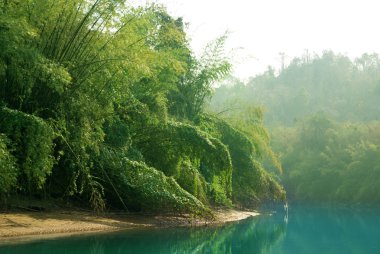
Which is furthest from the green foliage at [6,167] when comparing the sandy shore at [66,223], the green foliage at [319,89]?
the green foliage at [319,89]

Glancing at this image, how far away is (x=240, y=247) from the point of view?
9.39 m

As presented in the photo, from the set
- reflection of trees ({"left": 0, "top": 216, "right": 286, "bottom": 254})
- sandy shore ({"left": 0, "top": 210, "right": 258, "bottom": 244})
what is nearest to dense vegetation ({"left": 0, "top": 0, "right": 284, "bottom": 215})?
sandy shore ({"left": 0, "top": 210, "right": 258, "bottom": 244})

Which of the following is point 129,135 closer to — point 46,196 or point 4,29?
point 46,196

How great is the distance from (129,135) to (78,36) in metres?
2.28

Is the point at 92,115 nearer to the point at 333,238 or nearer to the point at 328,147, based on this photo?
the point at 333,238

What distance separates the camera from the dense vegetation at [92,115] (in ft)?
25.3

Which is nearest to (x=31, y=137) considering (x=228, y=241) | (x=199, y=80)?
(x=228, y=241)

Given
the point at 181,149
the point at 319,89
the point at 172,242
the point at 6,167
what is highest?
the point at 319,89

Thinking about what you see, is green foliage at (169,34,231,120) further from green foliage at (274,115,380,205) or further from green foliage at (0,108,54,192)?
green foliage at (274,115,380,205)

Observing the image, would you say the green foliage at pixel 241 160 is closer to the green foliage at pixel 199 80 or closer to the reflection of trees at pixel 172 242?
the green foliage at pixel 199 80

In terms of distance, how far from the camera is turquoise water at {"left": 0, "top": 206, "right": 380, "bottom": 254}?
7348mm

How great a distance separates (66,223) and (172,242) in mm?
1764

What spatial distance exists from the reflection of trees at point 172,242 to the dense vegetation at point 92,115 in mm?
732

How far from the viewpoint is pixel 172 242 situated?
28.3ft
